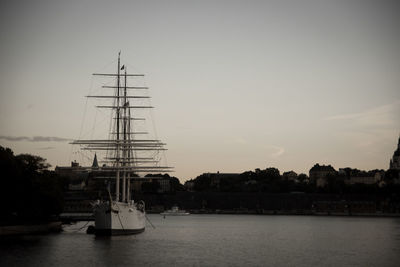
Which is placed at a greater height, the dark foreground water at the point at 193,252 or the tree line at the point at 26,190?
the tree line at the point at 26,190

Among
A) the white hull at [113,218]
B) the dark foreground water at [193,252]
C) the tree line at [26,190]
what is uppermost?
the tree line at [26,190]

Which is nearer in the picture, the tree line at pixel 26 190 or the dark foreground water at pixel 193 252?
the dark foreground water at pixel 193 252

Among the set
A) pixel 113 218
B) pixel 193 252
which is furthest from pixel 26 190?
pixel 193 252

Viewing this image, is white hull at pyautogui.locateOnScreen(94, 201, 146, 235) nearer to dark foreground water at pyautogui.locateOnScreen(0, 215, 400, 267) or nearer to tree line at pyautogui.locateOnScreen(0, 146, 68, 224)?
dark foreground water at pyautogui.locateOnScreen(0, 215, 400, 267)

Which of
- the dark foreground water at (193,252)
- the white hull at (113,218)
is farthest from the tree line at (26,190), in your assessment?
the white hull at (113,218)

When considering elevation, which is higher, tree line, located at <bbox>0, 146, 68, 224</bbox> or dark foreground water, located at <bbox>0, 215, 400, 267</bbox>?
tree line, located at <bbox>0, 146, 68, 224</bbox>

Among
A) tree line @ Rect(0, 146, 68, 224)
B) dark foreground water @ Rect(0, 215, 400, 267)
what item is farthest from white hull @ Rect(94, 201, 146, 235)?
tree line @ Rect(0, 146, 68, 224)

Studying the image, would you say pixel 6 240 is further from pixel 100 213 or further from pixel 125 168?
pixel 125 168

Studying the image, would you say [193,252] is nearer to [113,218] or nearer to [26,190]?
[113,218]

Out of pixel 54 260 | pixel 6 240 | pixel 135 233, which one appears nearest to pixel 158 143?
pixel 135 233

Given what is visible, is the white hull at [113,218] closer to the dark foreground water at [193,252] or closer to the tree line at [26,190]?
the dark foreground water at [193,252]

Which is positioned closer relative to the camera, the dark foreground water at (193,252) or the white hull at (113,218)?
the dark foreground water at (193,252)

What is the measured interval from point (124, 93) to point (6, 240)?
30985mm

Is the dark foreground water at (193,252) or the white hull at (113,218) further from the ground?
the white hull at (113,218)
